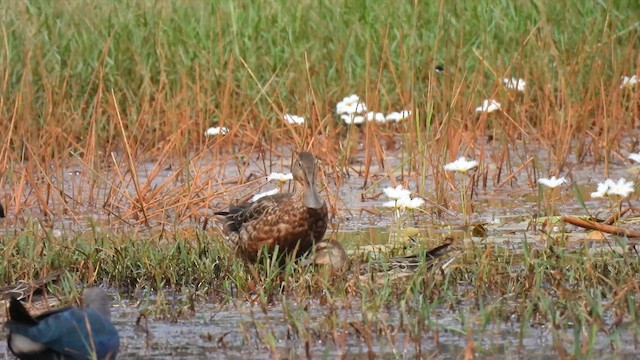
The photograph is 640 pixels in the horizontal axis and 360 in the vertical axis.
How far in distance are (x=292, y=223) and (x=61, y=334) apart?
2080 mm

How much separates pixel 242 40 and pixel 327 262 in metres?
4.52

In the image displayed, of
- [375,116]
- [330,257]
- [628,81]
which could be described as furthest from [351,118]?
[330,257]

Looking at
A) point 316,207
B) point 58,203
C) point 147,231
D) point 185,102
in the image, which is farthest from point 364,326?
point 185,102

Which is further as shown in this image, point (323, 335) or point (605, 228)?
point (605, 228)

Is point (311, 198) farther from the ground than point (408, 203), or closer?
farther from the ground

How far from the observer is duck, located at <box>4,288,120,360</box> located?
4.08 meters

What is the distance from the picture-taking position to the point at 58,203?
7.94m

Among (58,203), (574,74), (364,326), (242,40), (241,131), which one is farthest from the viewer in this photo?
(242,40)

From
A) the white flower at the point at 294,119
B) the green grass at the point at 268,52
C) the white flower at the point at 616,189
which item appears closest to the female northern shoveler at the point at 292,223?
the white flower at the point at 616,189

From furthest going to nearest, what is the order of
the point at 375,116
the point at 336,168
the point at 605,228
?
the point at 375,116, the point at 336,168, the point at 605,228

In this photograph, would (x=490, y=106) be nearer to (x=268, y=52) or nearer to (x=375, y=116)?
(x=375, y=116)

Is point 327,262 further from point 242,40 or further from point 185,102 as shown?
point 242,40

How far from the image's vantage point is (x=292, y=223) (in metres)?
6.16

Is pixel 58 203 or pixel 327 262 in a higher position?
pixel 327 262
